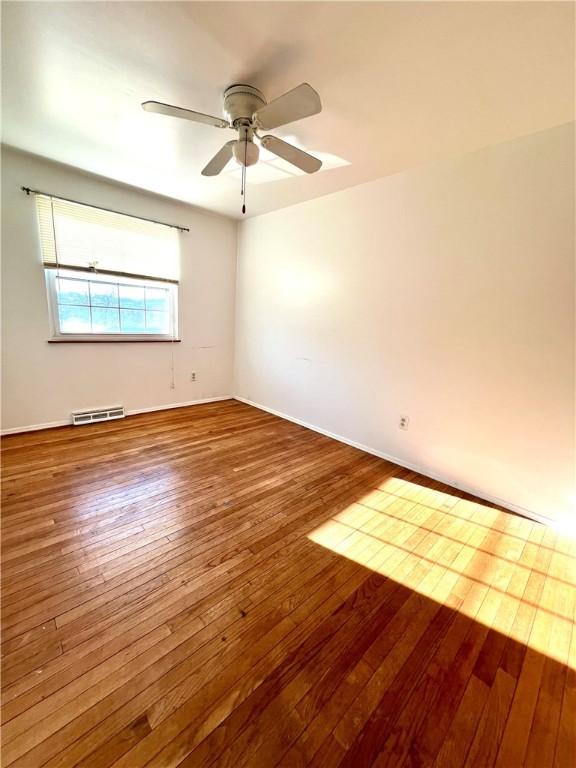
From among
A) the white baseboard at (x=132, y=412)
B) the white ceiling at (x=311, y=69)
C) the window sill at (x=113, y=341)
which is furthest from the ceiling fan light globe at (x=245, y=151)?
the white baseboard at (x=132, y=412)

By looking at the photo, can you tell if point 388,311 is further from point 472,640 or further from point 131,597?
point 131,597

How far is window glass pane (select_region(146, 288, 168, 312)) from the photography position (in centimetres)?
368

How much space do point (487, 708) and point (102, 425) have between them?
3.64 meters

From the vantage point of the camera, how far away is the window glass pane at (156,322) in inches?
146

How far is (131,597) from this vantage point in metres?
1.41

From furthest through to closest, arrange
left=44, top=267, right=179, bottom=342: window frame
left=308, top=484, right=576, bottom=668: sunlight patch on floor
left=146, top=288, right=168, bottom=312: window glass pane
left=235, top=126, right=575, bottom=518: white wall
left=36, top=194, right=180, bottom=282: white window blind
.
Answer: left=146, top=288, right=168, bottom=312: window glass pane, left=44, top=267, right=179, bottom=342: window frame, left=36, top=194, right=180, bottom=282: white window blind, left=235, top=126, right=575, bottom=518: white wall, left=308, top=484, right=576, bottom=668: sunlight patch on floor

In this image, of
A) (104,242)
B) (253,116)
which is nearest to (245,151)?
(253,116)

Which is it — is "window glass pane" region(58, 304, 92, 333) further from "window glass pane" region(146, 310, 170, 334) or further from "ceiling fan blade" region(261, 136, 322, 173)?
"ceiling fan blade" region(261, 136, 322, 173)

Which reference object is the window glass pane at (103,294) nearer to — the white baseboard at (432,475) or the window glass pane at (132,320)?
the window glass pane at (132,320)

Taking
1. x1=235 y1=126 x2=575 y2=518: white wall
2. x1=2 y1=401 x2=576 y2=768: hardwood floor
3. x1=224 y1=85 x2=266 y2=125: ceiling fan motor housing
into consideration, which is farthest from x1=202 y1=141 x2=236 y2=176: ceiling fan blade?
x1=2 y1=401 x2=576 y2=768: hardwood floor

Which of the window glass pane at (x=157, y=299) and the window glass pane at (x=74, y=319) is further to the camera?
the window glass pane at (x=157, y=299)

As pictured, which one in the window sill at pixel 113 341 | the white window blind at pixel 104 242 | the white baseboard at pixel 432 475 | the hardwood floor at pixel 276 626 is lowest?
the hardwood floor at pixel 276 626

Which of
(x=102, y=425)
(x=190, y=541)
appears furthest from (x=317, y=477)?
(x=102, y=425)

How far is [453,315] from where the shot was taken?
2371 mm
